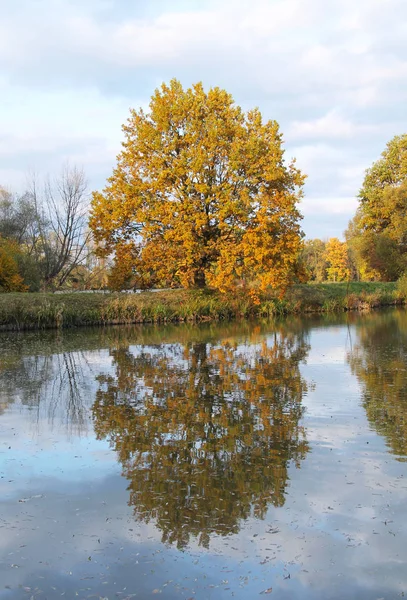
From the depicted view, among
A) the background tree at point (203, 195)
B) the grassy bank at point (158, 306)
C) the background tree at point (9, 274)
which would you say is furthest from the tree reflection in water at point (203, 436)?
the background tree at point (9, 274)

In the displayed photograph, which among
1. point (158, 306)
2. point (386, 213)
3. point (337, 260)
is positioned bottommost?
point (158, 306)

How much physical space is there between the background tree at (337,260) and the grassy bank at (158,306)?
37578 millimetres

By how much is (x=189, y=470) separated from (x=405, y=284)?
1432 inches

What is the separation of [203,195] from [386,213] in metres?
23.0

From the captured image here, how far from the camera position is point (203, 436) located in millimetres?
6902

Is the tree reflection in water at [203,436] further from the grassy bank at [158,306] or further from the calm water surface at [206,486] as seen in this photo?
the grassy bank at [158,306]

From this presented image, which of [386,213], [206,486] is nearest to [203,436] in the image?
[206,486]

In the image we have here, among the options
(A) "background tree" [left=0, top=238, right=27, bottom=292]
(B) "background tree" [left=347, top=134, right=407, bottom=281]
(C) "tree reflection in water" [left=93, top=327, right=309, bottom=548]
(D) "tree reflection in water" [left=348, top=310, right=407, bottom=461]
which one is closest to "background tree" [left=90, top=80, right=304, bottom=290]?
(A) "background tree" [left=0, top=238, right=27, bottom=292]

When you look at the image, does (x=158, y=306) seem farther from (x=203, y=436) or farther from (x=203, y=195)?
(x=203, y=436)

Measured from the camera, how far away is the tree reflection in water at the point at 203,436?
4.75 m

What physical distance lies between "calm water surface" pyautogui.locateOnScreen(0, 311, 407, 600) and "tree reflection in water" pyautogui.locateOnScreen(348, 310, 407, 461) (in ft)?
0.15

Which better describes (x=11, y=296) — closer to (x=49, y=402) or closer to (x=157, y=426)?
(x=49, y=402)

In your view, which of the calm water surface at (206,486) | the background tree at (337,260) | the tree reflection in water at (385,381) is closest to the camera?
the calm water surface at (206,486)

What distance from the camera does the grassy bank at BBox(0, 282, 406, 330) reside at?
2472 centimetres
